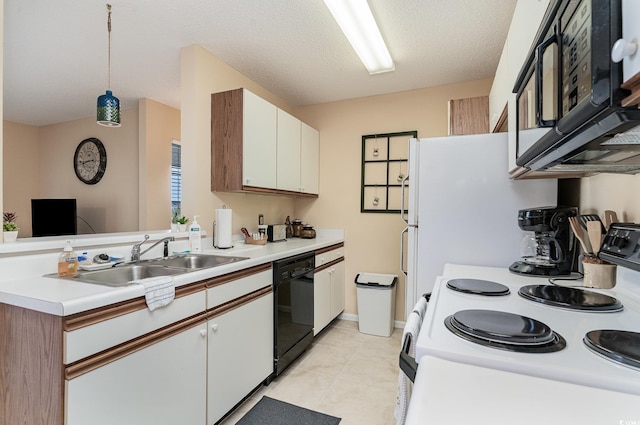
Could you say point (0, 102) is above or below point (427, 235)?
above

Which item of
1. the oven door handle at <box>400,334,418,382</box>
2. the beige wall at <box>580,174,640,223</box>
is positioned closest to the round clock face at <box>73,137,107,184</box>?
the oven door handle at <box>400,334,418,382</box>

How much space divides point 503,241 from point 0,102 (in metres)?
2.64

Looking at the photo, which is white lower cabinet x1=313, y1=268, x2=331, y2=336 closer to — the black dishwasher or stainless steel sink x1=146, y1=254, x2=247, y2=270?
the black dishwasher

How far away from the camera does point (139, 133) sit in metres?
3.81

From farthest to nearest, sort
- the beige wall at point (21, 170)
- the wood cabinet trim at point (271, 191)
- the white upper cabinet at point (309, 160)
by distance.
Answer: the beige wall at point (21, 170) < the white upper cabinet at point (309, 160) < the wood cabinet trim at point (271, 191)

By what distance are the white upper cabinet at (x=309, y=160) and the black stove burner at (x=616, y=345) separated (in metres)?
2.74

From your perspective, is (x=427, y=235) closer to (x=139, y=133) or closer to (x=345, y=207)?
(x=345, y=207)

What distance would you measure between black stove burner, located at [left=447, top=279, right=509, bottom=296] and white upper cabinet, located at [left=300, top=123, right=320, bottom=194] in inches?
85.7

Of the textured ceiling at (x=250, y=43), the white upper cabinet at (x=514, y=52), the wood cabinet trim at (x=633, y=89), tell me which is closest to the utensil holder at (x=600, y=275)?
the white upper cabinet at (x=514, y=52)

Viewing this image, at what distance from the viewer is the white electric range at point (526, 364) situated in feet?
1.76

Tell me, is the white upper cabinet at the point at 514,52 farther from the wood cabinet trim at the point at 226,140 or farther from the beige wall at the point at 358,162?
the wood cabinet trim at the point at 226,140

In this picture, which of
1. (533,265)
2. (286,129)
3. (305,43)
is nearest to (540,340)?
(533,265)

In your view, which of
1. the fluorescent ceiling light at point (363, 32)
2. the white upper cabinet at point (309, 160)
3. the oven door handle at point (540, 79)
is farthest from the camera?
the white upper cabinet at point (309, 160)

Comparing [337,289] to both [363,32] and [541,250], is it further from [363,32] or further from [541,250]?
[363,32]
